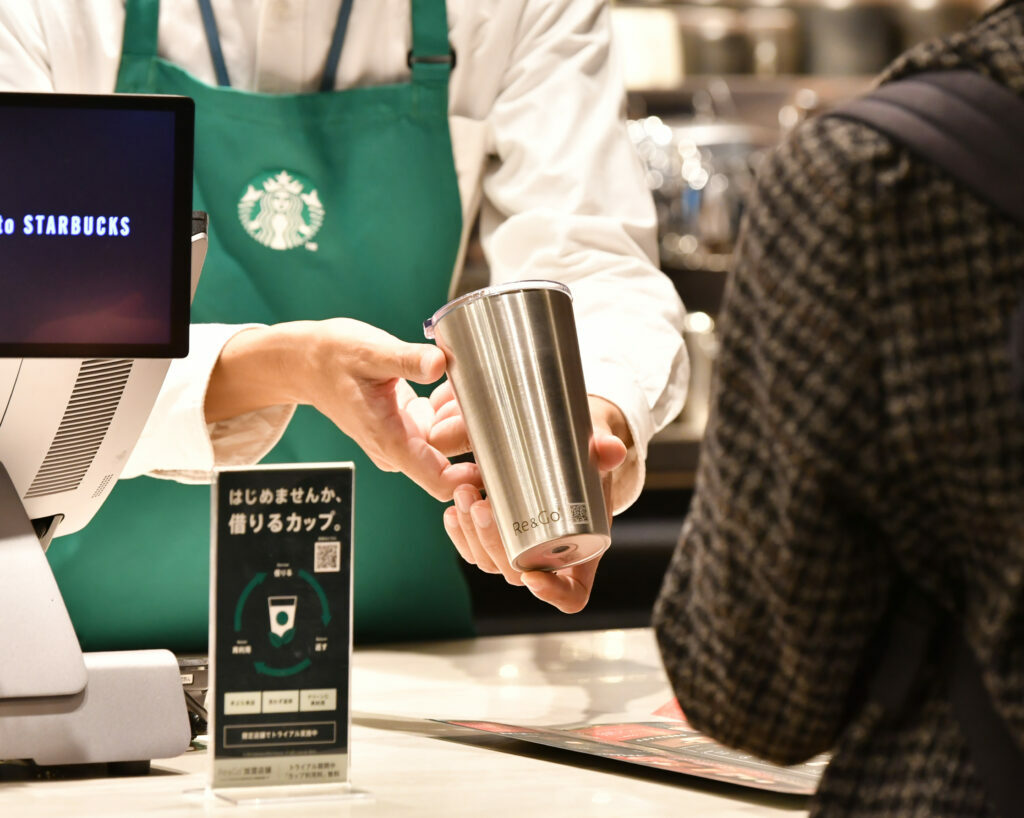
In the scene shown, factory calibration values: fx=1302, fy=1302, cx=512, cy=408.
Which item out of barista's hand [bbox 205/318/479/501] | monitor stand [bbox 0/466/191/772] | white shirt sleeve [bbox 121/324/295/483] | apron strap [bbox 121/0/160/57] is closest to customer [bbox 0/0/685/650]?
apron strap [bbox 121/0/160/57]

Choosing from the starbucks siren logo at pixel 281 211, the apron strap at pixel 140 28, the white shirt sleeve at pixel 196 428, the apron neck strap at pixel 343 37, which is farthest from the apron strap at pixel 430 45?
the white shirt sleeve at pixel 196 428

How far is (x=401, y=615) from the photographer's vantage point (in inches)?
60.5

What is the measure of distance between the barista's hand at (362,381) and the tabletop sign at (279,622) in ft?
0.58

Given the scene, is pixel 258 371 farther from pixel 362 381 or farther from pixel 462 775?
pixel 462 775

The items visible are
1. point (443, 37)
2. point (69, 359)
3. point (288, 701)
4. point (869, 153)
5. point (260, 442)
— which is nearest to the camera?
point (869, 153)

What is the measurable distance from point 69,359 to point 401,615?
739mm

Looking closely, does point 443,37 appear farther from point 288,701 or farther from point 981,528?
point 981,528

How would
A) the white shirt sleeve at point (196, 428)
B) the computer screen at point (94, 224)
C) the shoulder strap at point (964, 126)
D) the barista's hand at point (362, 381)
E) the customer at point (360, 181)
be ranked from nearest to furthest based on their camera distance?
the shoulder strap at point (964, 126) → the computer screen at point (94, 224) → the barista's hand at point (362, 381) → the white shirt sleeve at point (196, 428) → the customer at point (360, 181)

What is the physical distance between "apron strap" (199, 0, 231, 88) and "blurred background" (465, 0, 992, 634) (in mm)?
664

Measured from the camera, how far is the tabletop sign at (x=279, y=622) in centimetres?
75

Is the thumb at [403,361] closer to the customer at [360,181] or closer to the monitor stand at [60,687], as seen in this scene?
the monitor stand at [60,687]

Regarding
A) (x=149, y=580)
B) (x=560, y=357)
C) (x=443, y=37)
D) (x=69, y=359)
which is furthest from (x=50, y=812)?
(x=443, y=37)

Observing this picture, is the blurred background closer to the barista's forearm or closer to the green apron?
the green apron

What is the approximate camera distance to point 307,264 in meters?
1.49
